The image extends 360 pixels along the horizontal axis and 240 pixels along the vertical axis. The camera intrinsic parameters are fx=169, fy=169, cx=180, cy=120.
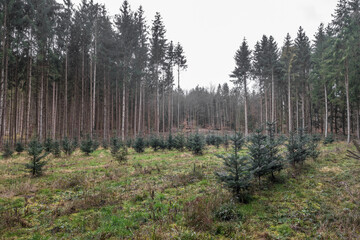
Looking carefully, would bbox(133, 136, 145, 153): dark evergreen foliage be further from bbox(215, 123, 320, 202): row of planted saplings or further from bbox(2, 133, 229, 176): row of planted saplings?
bbox(215, 123, 320, 202): row of planted saplings

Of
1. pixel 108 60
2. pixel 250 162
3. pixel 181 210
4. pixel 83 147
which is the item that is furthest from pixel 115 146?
pixel 108 60

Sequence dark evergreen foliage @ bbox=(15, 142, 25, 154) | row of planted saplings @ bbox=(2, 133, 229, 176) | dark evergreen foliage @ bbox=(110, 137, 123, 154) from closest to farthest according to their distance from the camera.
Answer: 1. row of planted saplings @ bbox=(2, 133, 229, 176)
2. dark evergreen foliage @ bbox=(110, 137, 123, 154)
3. dark evergreen foliage @ bbox=(15, 142, 25, 154)

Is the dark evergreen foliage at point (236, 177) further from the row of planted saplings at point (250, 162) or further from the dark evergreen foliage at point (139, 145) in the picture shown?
the dark evergreen foliage at point (139, 145)

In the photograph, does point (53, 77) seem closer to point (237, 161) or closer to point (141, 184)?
point (141, 184)

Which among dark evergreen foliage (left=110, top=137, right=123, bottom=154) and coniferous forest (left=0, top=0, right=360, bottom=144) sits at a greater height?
coniferous forest (left=0, top=0, right=360, bottom=144)

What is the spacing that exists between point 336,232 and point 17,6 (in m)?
26.8

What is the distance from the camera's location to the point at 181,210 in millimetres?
4949

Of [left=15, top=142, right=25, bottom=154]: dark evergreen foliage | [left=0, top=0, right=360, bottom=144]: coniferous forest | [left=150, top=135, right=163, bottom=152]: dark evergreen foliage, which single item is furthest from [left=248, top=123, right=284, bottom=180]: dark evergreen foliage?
[left=15, top=142, right=25, bottom=154]: dark evergreen foliage

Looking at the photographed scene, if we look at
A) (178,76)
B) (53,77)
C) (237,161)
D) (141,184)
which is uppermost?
(178,76)

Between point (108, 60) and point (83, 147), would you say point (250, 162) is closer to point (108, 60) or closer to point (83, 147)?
point (83, 147)

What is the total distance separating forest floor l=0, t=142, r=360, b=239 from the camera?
3865 mm

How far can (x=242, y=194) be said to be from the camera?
556cm

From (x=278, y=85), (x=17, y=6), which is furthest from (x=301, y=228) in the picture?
(x=278, y=85)

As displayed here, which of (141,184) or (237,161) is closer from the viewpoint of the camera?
(237,161)
